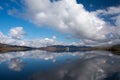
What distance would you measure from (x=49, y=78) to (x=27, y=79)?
3492 millimetres

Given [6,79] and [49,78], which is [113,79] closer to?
[49,78]

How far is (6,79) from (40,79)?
18.2ft

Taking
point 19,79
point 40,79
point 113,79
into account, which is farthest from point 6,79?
point 113,79

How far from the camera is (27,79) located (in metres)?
27.5

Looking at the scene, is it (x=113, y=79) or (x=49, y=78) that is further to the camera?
(x=49, y=78)

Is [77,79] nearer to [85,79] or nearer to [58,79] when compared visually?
[85,79]

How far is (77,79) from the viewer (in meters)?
26.9

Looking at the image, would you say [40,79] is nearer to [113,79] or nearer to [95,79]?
[95,79]

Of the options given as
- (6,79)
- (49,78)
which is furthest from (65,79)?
(6,79)

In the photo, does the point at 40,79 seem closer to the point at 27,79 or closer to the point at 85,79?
the point at 27,79

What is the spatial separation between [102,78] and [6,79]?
598 inches

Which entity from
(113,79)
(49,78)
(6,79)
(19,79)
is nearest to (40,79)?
(49,78)

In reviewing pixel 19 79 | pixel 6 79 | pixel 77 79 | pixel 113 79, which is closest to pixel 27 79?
pixel 19 79

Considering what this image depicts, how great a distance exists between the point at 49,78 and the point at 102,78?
840 centimetres
